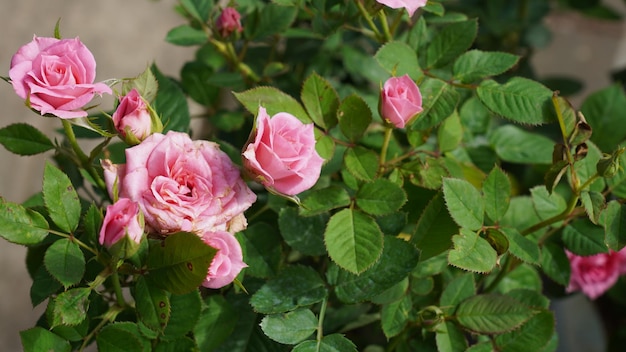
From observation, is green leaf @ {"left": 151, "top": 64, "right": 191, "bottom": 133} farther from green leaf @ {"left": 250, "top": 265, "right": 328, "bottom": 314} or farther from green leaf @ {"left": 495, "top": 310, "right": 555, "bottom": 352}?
green leaf @ {"left": 495, "top": 310, "right": 555, "bottom": 352}

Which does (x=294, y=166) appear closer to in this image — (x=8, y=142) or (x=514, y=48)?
(x=8, y=142)

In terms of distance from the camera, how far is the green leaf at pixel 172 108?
0.55m

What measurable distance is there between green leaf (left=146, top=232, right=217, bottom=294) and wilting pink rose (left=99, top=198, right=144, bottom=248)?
0.02 metres

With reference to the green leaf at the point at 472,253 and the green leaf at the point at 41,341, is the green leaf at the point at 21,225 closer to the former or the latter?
the green leaf at the point at 41,341

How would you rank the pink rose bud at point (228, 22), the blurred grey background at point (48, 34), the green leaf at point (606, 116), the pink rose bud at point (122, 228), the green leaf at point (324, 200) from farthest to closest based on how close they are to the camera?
the blurred grey background at point (48, 34), the green leaf at point (606, 116), the pink rose bud at point (228, 22), the green leaf at point (324, 200), the pink rose bud at point (122, 228)

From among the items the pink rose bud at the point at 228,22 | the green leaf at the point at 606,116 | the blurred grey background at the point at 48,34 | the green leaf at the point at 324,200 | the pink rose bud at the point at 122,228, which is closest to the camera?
the pink rose bud at the point at 122,228

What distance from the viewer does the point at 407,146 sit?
27.1 inches

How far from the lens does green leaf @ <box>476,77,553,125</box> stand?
0.51 m

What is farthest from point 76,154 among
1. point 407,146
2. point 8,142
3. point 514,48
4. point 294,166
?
point 514,48

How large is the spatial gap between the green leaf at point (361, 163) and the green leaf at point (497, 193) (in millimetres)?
82

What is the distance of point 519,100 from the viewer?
1.71 ft

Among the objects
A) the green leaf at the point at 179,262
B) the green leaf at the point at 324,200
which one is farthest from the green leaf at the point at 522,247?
the green leaf at the point at 179,262

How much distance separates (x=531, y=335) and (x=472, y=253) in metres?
0.13

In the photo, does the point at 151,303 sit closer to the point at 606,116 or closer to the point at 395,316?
the point at 395,316
